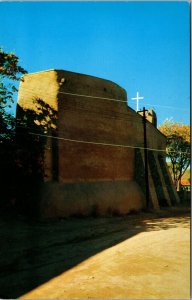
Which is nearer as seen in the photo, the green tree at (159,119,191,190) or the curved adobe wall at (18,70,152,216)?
the curved adobe wall at (18,70,152,216)

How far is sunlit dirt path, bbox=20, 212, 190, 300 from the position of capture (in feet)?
20.5

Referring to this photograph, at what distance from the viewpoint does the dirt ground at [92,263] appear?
6.39m

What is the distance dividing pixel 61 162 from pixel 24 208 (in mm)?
3048

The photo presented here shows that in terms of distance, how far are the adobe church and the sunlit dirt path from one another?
7196mm

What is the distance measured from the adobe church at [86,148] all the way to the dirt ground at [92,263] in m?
3.37

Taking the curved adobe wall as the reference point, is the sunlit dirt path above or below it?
below

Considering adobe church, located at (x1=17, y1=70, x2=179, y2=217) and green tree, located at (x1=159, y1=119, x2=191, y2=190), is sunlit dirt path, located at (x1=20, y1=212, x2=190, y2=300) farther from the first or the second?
green tree, located at (x1=159, y1=119, x2=191, y2=190)

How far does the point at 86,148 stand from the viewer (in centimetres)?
1867

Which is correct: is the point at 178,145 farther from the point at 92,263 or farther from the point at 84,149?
the point at 92,263

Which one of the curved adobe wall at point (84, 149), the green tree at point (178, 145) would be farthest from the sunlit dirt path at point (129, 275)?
the green tree at point (178, 145)

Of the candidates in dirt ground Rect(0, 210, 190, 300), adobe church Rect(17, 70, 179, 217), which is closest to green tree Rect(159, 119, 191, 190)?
adobe church Rect(17, 70, 179, 217)

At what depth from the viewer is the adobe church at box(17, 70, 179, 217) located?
56.3 feet

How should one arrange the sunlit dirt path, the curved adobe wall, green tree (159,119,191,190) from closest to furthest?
the sunlit dirt path → the curved adobe wall → green tree (159,119,191,190)

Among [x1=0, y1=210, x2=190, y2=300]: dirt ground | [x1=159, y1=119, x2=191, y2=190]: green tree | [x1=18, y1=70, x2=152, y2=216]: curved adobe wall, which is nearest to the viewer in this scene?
[x1=0, y1=210, x2=190, y2=300]: dirt ground
